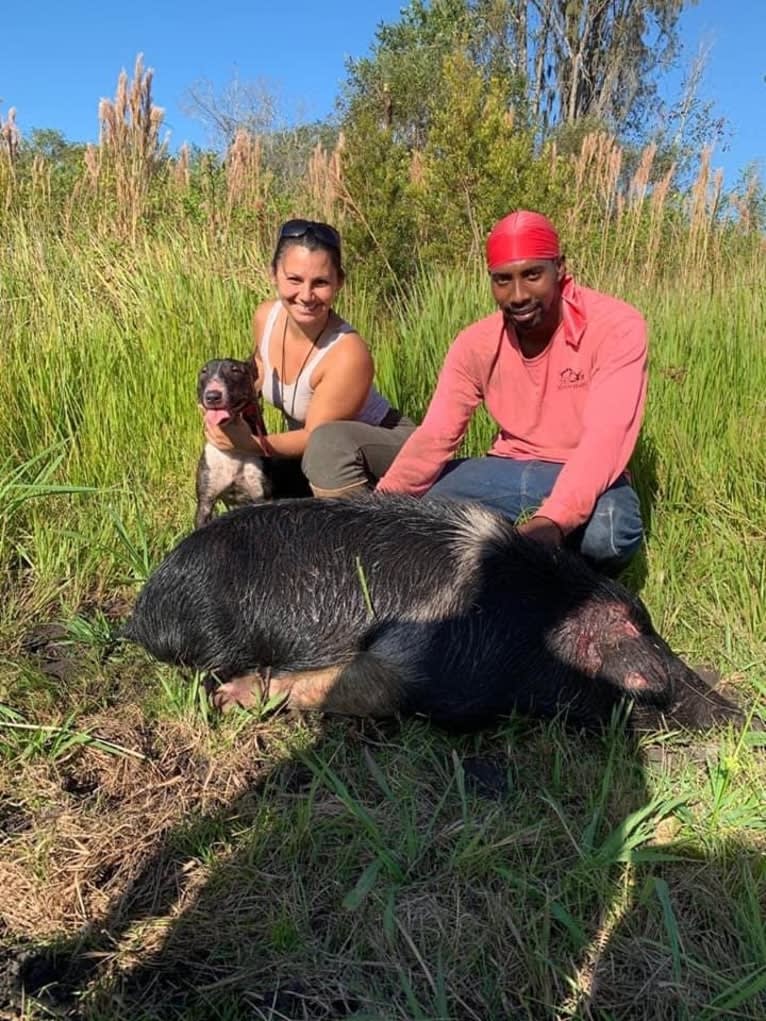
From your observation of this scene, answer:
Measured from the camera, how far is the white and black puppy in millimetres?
3002

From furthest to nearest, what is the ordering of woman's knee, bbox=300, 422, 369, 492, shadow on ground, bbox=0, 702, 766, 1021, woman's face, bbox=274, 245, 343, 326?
woman's knee, bbox=300, 422, 369, 492 → woman's face, bbox=274, 245, 343, 326 → shadow on ground, bbox=0, 702, 766, 1021

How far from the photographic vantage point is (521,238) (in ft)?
8.39

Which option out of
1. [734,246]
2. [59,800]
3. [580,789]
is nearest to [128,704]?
[59,800]

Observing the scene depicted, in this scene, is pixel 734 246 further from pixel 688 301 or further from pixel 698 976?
pixel 698 976

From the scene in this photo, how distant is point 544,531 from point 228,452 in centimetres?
136

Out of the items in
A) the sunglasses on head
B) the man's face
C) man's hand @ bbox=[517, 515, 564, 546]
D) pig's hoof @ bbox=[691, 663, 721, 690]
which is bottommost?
pig's hoof @ bbox=[691, 663, 721, 690]

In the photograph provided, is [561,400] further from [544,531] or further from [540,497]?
[544,531]

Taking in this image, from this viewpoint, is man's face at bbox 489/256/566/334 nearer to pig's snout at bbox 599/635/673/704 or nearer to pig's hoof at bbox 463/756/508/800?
pig's snout at bbox 599/635/673/704

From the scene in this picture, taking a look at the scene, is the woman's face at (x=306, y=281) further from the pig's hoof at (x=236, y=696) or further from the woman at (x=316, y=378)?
the pig's hoof at (x=236, y=696)

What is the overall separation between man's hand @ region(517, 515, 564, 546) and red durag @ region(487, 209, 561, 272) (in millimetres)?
847

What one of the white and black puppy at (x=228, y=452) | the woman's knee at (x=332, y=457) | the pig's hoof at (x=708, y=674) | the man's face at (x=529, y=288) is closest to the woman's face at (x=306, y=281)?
the white and black puppy at (x=228, y=452)

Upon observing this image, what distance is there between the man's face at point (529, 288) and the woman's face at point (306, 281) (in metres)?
0.66

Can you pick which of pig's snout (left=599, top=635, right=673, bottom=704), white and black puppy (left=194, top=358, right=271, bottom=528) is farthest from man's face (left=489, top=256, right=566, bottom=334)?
pig's snout (left=599, top=635, right=673, bottom=704)

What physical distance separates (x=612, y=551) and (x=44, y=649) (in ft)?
6.28
